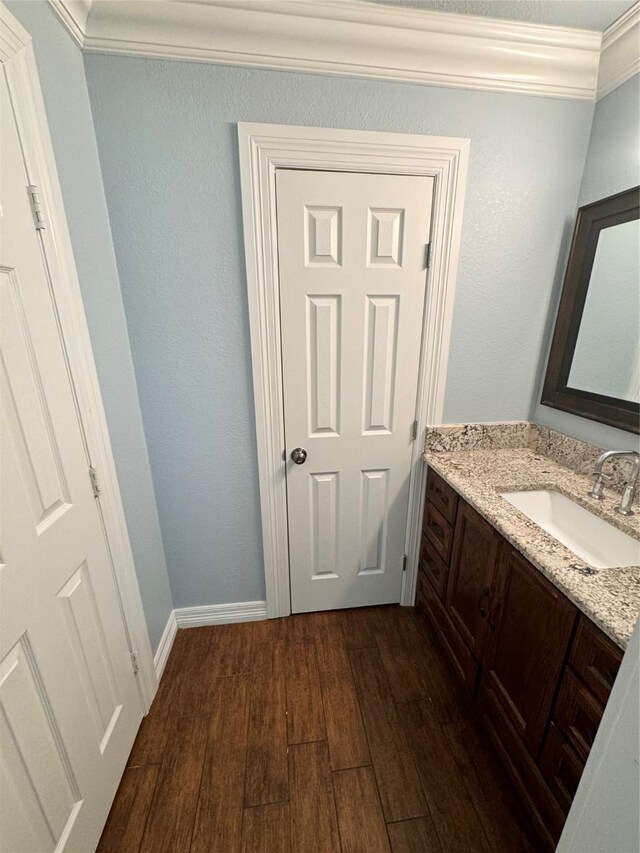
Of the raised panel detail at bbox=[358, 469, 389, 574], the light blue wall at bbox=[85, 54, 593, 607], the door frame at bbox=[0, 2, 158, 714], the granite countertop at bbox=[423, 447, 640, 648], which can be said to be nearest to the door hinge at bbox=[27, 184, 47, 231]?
the door frame at bbox=[0, 2, 158, 714]

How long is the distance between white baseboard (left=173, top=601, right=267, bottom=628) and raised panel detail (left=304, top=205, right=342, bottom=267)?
168 cm

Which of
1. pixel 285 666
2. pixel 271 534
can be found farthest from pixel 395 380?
pixel 285 666

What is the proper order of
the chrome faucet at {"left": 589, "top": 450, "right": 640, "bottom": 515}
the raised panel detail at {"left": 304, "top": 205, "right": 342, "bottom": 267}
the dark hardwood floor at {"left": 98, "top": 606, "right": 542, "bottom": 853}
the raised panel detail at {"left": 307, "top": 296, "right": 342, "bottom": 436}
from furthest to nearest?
the raised panel detail at {"left": 307, "top": 296, "right": 342, "bottom": 436} < the raised panel detail at {"left": 304, "top": 205, "right": 342, "bottom": 267} < the chrome faucet at {"left": 589, "top": 450, "right": 640, "bottom": 515} < the dark hardwood floor at {"left": 98, "top": 606, "right": 542, "bottom": 853}

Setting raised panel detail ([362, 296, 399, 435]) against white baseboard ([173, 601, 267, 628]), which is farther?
white baseboard ([173, 601, 267, 628])

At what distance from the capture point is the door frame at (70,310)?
80 centimetres

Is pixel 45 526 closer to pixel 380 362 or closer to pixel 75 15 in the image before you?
pixel 380 362

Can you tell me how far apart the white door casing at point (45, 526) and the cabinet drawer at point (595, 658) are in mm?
1335

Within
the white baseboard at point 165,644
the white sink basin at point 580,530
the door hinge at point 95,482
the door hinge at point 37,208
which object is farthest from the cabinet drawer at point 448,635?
the door hinge at point 37,208

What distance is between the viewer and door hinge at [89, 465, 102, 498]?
1060 millimetres

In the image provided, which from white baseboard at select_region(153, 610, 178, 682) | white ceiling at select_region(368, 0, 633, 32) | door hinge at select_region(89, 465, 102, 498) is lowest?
white baseboard at select_region(153, 610, 178, 682)

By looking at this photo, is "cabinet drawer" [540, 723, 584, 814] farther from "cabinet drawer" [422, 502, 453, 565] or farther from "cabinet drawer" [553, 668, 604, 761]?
"cabinet drawer" [422, 502, 453, 565]

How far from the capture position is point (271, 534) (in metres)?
1.66

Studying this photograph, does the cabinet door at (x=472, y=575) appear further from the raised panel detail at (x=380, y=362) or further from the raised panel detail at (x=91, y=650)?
the raised panel detail at (x=91, y=650)

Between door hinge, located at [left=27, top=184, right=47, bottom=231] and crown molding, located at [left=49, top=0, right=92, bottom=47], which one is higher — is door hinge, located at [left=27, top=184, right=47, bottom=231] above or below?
below
